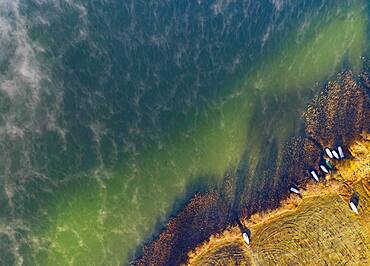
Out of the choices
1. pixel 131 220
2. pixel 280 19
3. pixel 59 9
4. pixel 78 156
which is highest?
pixel 59 9

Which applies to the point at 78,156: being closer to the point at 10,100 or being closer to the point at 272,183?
the point at 10,100

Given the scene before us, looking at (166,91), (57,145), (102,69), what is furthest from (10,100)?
(166,91)

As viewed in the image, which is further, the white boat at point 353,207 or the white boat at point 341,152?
the white boat at point 341,152

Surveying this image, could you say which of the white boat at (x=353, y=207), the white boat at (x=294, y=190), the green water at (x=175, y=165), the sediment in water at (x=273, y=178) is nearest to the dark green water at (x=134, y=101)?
the green water at (x=175, y=165)

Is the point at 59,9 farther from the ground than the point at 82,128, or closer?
farther from the ground

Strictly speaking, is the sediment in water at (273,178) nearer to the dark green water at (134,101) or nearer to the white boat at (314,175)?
the white boat at (314,175)

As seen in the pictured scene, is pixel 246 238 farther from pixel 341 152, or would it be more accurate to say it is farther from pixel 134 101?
pixel 134 101

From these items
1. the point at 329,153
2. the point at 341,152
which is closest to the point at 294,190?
the point at 329,153
